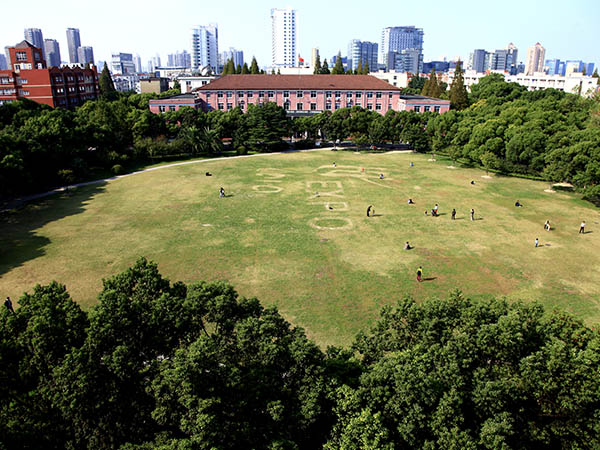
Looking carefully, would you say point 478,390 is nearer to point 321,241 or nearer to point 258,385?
point 258,385

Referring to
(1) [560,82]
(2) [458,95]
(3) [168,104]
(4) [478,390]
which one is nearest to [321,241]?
(4) [478,390]

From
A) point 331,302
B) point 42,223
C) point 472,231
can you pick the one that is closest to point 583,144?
point 472,231

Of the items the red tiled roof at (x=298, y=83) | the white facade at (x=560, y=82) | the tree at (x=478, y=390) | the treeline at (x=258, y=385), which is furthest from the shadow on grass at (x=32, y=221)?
the white facade at (x=560, y=82)

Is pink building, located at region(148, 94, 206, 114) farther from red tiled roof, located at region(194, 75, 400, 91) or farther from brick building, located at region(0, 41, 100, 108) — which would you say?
brick building, located at region(0, 41, 100, 108)

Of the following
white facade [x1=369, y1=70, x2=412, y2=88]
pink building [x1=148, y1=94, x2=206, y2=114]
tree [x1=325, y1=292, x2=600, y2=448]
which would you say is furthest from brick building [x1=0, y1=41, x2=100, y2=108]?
white facade [x1=369, y1=70, x2=412, y2=88]

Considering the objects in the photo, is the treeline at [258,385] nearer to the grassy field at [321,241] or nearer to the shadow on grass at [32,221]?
the grassy field at [321,241]

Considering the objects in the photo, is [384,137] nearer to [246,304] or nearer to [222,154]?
[222,154]

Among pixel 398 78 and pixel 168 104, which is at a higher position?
pixel 398 78
